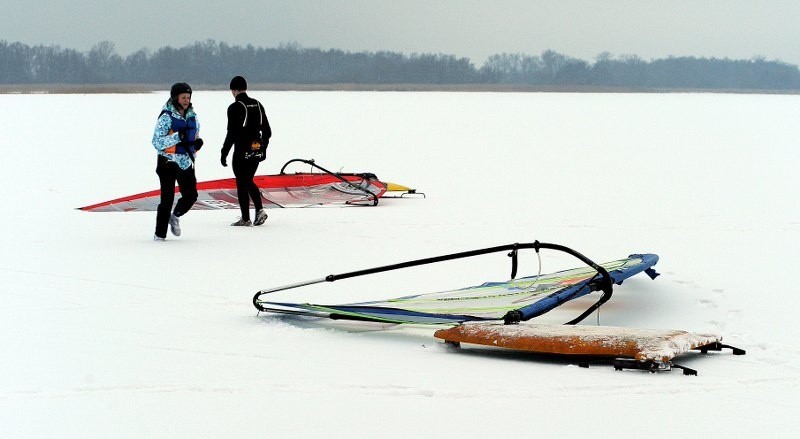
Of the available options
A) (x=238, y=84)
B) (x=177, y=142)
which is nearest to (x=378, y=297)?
(x=177, y=142)

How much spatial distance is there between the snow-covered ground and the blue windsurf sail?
0.13 m

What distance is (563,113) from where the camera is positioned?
39.6m

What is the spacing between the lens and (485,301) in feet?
18.2

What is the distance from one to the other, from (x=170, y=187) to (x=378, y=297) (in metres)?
2.73

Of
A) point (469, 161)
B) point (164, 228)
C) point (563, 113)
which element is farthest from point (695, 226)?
point (563, 113)

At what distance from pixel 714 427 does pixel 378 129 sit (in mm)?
23681

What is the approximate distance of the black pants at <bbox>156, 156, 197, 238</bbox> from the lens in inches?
331

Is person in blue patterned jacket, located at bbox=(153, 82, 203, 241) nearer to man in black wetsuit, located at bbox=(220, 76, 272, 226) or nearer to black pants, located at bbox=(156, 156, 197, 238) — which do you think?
black pants, located at bbox=(156, 156, 197, 238)

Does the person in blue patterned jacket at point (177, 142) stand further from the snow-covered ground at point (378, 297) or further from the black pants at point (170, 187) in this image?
the snow-covered ground at point (378, 297)

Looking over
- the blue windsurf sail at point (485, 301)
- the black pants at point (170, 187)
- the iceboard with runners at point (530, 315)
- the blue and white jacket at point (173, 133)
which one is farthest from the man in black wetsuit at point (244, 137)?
the blue windsurf sail at point (485, 301)

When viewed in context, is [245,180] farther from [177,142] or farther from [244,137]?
[177,142]

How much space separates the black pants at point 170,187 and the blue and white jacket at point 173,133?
0.06 m

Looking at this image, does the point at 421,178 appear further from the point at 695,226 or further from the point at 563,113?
the point at 563,113

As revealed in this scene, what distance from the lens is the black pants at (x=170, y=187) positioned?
27.6 ft
